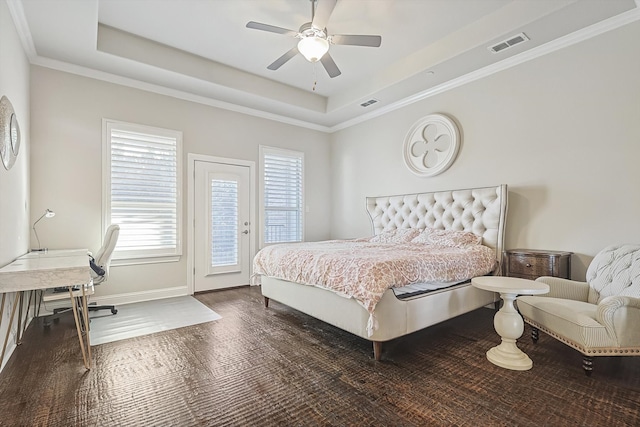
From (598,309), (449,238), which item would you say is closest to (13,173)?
(449,238)

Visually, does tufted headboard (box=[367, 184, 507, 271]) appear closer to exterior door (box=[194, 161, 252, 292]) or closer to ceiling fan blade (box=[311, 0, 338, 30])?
exterior door (box=[194, 161, 252, 292])

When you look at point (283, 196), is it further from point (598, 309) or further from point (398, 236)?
point (598, 309)

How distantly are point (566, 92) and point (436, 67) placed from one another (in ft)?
4.75

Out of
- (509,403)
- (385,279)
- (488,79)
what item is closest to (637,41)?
(488,79)

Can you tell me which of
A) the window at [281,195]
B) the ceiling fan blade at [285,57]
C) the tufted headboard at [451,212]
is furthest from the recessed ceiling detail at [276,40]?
the tufted headboard at [451,212]

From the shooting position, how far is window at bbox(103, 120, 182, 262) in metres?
4.18

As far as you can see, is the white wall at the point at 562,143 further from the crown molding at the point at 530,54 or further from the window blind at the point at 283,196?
the window blind at the point at 283,196

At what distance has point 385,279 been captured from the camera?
244 centimetres

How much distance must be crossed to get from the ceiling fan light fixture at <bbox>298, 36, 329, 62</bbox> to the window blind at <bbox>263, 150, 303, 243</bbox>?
9.48ft

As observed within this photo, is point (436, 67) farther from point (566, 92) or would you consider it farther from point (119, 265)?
point (119, 265)

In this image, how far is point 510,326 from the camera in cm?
250

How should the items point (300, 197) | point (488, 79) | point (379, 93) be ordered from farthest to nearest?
point (300, 197)
point (379, 93)
point (488, 79)

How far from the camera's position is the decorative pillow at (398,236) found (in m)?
4.41

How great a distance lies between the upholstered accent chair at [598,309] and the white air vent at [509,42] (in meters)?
2.30
